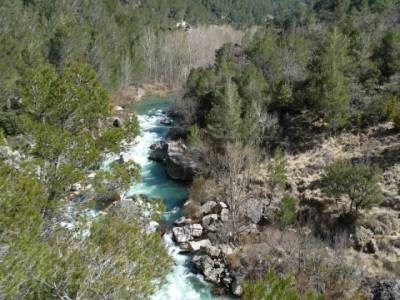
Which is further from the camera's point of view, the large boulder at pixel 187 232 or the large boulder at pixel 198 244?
the large boulder at pixel 187 232

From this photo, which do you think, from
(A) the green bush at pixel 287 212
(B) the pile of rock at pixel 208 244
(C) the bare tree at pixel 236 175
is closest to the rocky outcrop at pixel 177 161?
(C) the bare tree at pixel 236 175

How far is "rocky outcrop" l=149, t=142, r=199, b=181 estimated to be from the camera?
40.4 m

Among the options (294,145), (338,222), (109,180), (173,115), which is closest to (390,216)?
(338,222)

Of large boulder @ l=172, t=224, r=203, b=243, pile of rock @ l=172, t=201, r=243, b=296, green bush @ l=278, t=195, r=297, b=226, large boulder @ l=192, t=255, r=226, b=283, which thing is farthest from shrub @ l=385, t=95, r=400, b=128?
large boulder @ l=192, t=255, r=226, b=283

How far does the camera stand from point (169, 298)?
82.9ft

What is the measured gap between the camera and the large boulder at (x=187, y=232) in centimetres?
3091

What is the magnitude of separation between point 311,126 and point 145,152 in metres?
17.2

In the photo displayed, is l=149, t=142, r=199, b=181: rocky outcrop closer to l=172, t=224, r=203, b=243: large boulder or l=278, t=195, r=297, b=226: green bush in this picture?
l=172, t=224, r=203, b=243: large boulder

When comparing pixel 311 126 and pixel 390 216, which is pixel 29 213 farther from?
pixel 311 126

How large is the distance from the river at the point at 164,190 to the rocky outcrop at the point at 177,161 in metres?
0.70

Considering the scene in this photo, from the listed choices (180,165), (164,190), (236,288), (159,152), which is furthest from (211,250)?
(159,152)

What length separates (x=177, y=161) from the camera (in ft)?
136

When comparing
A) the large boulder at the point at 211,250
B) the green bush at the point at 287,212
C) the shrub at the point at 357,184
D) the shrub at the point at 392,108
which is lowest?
the large boulder at the point at 211,250

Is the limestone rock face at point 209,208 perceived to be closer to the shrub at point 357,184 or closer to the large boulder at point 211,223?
the large boulder at point 211,223
